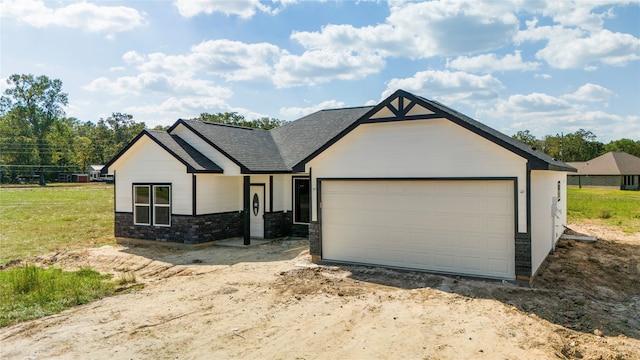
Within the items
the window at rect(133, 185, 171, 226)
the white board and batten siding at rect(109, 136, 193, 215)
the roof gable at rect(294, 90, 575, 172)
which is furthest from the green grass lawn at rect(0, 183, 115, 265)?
the roof gable at rect(294, 90, 575, 172)

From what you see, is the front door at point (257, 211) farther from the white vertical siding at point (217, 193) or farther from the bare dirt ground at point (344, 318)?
the bare dirt ground at point (344, 318)

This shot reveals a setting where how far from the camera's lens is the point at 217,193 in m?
15.5

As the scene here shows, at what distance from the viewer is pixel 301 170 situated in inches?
468

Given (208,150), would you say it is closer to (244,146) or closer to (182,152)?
(182,152)

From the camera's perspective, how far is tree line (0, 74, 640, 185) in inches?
2709

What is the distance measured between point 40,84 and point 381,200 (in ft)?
265

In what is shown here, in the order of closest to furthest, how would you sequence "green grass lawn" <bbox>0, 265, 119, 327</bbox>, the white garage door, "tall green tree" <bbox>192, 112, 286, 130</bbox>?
1. "green grass lawn" <bbox>0, 265, 119, 327</bbox>
2. the white garage door
3. "tall green tree" <bbox>192, 112, 286, 130</bbox>

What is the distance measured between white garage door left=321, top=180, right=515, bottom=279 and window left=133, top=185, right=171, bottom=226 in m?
6.63

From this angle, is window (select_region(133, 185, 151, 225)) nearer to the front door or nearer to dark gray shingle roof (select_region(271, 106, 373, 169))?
the front door

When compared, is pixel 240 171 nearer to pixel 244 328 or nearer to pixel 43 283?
pixel 43 283

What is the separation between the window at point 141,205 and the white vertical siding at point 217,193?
2.25 m

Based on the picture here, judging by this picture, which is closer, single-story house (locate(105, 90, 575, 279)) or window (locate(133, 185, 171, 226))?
single-story house (locate(105, 90, 575, 279))

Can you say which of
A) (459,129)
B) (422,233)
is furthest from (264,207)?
(459,129)

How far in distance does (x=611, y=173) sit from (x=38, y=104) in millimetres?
88407
